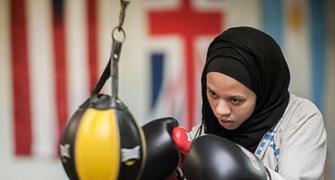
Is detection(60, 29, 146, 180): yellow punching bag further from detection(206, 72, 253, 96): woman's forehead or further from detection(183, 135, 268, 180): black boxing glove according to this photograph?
detection(206, 72, 253, 96): woman's forehead

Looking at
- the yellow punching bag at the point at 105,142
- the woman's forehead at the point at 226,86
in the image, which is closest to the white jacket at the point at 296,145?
the woman's forehead at the point at 226,86

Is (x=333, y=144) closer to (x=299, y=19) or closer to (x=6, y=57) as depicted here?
(x=299, y=19)

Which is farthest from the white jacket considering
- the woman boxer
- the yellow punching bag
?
the yellow punching bag

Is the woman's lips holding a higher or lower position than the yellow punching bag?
lower

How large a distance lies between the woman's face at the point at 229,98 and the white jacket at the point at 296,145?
73mm

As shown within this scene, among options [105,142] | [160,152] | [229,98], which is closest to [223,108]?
[229,98]

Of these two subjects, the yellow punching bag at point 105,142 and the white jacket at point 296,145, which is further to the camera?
the white jacket at point 296,145

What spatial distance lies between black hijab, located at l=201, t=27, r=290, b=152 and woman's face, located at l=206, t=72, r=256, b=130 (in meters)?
0.01

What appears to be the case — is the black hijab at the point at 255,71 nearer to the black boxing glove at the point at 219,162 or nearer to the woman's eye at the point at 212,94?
the woman's eye at the point at 212,94

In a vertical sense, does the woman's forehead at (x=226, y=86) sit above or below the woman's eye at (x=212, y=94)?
above

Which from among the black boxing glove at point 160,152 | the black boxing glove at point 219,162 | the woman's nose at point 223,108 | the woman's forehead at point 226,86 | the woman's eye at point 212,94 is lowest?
the black boxing glove at point 160,152

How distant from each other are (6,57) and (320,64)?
111 cm

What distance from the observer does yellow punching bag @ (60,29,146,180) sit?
0.98m

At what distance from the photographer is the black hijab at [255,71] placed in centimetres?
127
